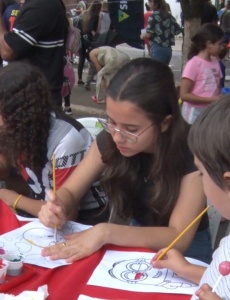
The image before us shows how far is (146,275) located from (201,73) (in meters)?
3.00

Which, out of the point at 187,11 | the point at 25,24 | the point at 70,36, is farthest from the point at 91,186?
the point at 187,11

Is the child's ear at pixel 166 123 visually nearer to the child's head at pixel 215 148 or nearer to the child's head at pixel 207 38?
the child's head at pixel 215 148

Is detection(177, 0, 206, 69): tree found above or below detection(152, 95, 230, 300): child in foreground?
below

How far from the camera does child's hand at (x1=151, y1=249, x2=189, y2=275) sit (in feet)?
5.32

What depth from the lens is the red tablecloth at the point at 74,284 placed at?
154 cm

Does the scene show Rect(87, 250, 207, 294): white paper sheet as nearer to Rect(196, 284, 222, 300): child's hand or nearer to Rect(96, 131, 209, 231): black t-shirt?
Rect(196, 284, 222, 300): child's hand

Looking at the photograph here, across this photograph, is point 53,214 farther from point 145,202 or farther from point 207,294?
point 207,294

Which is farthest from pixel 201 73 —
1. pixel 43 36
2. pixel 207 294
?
pixel 207 294

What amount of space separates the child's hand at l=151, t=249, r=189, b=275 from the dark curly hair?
84cm

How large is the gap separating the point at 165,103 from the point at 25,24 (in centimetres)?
161

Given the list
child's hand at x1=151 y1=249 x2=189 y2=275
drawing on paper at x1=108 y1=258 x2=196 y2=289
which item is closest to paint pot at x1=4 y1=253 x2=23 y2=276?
drawing on paper at x1=108 y1=258 x2=196 y2=289

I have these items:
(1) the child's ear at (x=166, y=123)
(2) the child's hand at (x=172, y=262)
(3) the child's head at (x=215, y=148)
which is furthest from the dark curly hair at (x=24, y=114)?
(3) the child's head at (x=215, y=148)

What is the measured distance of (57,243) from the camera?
71.9 inches

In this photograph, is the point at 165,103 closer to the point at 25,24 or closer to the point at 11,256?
the point at 11,256
